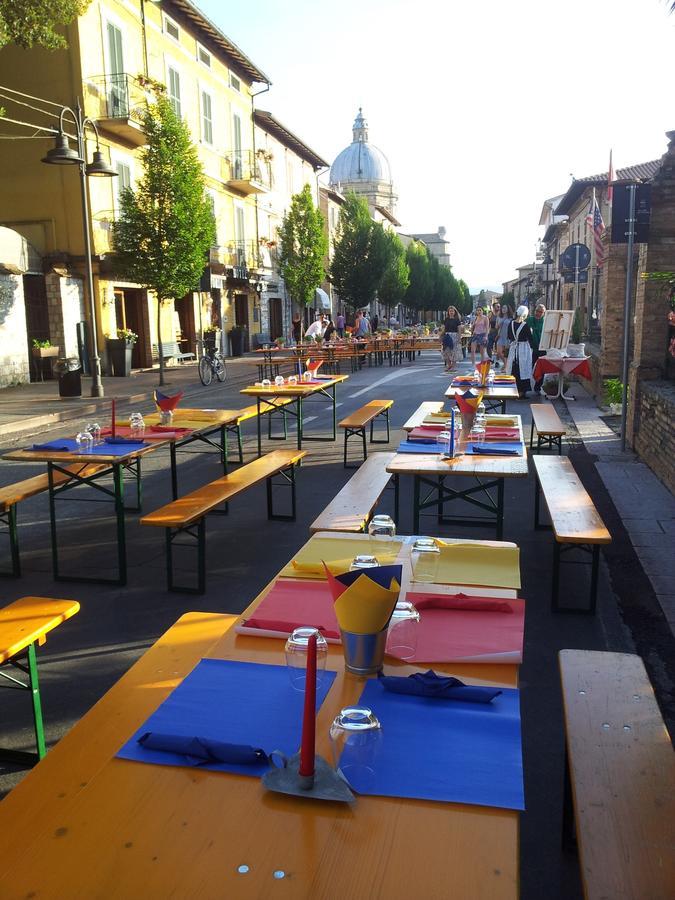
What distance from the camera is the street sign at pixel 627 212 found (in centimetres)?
961

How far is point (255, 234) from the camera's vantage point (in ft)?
115

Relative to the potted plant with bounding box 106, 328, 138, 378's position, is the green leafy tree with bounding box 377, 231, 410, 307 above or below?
above

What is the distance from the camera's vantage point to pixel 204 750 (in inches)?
73.5

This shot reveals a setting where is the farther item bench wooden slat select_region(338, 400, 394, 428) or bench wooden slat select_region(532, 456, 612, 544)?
bench wooden slat select_region(338, 400, 394, 428)

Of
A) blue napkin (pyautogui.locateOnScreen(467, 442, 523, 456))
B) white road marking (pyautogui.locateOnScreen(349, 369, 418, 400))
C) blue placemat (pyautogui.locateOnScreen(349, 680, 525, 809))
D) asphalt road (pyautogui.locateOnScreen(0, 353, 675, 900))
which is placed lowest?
asphalt road (pyautogui.locateOnScreen(0, 353, 675, 900))

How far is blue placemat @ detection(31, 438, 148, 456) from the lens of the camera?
570 centimetres

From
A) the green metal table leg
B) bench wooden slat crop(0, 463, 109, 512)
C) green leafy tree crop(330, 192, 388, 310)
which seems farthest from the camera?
green leafy tree crop(330, 192, 388, 310)

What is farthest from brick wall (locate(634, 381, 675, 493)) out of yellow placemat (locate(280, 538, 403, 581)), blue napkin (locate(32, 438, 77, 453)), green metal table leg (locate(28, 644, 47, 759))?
green metal table leg (locate(28, 644, 47, 759))

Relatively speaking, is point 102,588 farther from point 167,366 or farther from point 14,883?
point 167,366

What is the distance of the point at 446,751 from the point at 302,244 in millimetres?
35129

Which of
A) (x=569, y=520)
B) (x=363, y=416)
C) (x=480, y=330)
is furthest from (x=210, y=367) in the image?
(x=569, y=520)

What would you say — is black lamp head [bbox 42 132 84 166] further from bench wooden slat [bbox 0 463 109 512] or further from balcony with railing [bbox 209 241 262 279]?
balcony with railing [bbox 209 241 262 279]

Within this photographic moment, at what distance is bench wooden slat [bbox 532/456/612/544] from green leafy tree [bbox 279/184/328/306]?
29560 mm

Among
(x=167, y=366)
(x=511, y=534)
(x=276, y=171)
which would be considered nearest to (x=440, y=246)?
(x=276, y=171)
